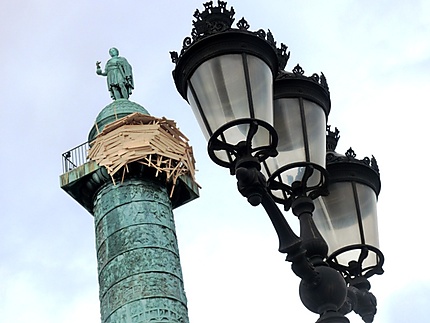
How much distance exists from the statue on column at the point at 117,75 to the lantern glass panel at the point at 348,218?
1402cm

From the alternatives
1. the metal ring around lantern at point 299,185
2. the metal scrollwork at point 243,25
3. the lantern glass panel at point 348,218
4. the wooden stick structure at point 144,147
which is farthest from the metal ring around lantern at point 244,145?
the wooden stick structure at point 144,147

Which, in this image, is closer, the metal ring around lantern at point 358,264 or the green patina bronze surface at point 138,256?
the metal ring around lantern at point 358,264

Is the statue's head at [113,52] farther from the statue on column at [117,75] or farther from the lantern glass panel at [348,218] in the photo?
the lantern glass panel at [348,218]

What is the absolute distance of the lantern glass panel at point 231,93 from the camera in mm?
3246

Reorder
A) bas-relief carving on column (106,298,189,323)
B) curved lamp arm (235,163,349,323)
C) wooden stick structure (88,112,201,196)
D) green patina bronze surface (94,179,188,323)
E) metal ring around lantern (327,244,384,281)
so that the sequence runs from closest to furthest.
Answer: curved lamp arm (235,163,349,323), metal ring around lantern (327,244,384,281), bas-relief carving on column (106,298,189,323), green patina bronze surface (94,179,188,323), wooden stick structure (88,112,201,196)

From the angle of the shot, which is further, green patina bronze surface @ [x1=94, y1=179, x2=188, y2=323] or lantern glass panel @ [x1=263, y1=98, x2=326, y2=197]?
green patina bronze surface @ [x1=94, y1=179, x2=188, y2=323]

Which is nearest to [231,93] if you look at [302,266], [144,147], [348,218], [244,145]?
[244,145]

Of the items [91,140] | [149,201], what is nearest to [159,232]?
[149,201]

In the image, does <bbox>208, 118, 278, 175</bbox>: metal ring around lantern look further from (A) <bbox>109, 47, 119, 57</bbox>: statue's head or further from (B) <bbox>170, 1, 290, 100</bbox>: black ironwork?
(A) <bbox>109, 47, 119, 57</bbox>: statue's head

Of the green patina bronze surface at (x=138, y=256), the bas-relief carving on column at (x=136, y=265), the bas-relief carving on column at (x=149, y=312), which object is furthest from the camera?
the bas-relief carving on column at (x=136, y=265)

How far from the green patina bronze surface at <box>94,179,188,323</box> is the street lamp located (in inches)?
389

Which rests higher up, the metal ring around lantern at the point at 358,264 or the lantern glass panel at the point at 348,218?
the lantern glass panel at the point at 348,218

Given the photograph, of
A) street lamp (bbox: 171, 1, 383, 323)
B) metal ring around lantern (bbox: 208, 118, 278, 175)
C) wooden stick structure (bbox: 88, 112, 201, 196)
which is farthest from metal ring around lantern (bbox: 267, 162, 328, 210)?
wooden stick structure (bbox: 88, 112, 201, 196)

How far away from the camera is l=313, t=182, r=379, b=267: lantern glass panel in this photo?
146 inches
